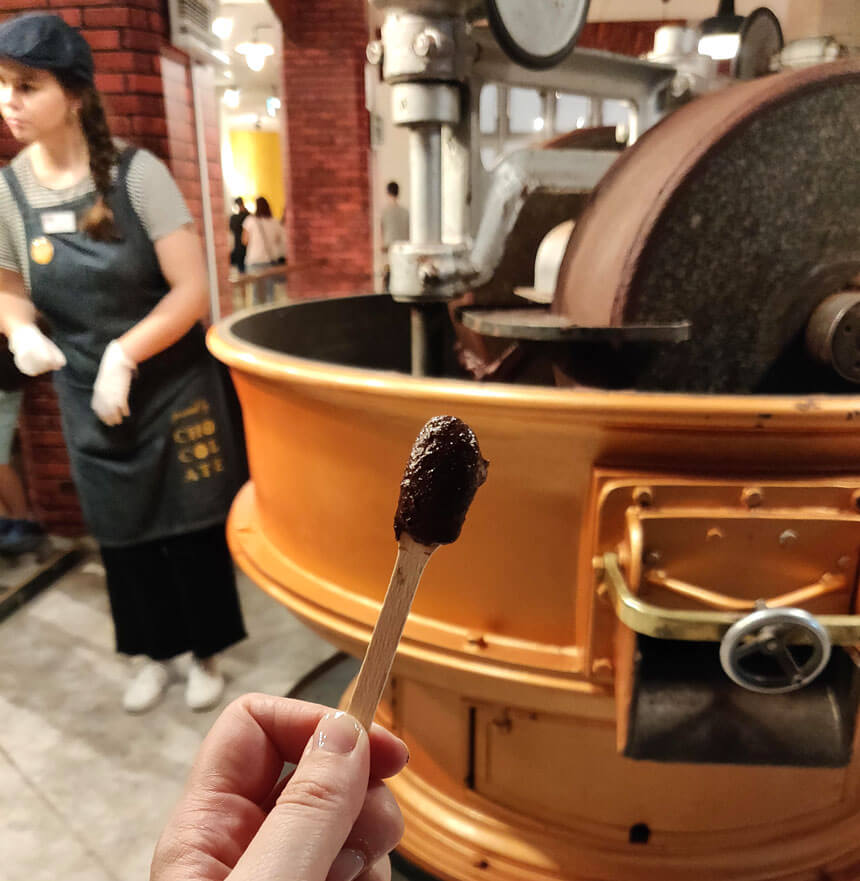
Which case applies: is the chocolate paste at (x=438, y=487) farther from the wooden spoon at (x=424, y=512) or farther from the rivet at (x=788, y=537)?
the rivet at (x=788, y=537)

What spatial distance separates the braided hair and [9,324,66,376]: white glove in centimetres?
26

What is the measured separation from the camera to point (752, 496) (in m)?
0.78

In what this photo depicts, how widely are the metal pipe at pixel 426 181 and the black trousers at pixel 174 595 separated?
40.2 inches

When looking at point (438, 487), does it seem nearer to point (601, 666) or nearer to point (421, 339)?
point (601, 666)

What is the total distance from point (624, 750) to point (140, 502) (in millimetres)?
1290

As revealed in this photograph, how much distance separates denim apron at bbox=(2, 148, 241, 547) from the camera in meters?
1.55

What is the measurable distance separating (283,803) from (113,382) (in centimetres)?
123

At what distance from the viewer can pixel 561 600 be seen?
0.92 meters

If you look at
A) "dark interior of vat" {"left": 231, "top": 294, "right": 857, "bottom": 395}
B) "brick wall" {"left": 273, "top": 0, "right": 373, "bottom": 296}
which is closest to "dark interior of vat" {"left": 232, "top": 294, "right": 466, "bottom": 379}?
"dark interior of vat" {"left": 231, "top": 294, "right": 857, "bottom": 395}

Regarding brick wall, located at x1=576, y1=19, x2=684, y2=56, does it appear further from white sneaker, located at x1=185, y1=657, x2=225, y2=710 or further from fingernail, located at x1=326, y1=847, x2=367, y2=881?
fingernail, located at x1=326, y1=847, x2=367, y2=881

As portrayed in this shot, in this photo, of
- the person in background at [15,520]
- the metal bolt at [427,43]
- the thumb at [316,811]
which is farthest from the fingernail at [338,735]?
the person in background at [15,520]

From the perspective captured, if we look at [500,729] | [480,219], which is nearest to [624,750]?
[500,729]

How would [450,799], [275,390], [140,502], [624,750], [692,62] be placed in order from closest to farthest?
[624,750] < [275,390] < [450,799] < [692,62] < [140,502]

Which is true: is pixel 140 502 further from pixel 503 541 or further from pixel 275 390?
pixel 503 541
